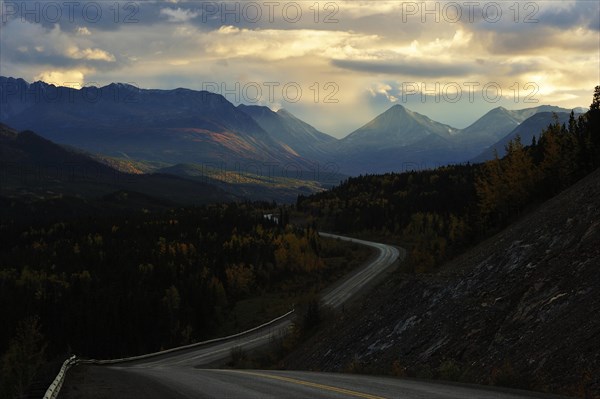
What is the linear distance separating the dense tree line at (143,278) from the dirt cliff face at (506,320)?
1635 inches

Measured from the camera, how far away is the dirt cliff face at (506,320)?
17.3 m

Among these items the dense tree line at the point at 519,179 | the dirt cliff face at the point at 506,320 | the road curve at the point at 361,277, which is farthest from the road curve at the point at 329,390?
the road curve at the point at 361,277

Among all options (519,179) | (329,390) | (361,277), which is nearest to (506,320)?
(329,390)

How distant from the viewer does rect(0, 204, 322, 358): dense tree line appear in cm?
8519

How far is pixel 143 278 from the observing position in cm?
10344

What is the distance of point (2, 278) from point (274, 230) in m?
64.9

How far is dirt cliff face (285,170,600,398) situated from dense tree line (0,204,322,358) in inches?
1635

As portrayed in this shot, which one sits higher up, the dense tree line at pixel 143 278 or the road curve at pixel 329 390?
the road curve at pixel 329 390

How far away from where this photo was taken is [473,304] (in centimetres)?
2638

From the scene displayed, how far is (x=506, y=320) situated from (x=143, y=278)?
298 feet

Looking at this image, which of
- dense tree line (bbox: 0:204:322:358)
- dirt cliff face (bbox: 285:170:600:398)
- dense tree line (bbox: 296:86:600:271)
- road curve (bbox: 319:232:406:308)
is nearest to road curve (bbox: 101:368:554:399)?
dirt cliff face (bbox: 285:170:600:398)

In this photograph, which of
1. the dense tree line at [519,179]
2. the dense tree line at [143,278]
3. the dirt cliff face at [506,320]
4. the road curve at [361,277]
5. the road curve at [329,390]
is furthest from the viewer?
the dense tree line at [143,278]

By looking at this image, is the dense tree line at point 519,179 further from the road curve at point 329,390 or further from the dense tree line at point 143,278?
the dense tree line at point 143,278

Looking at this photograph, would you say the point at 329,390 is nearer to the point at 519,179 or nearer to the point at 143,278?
the point at 519,179
